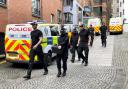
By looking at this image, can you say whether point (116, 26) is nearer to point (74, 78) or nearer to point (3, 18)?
point (3, 18)

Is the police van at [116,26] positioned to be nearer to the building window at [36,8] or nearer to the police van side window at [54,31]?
the building window at [36,8]

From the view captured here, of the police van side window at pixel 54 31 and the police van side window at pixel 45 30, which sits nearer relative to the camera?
the police van side window at pixel 45 30

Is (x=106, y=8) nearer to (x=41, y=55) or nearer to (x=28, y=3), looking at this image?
(x=28, y=3)

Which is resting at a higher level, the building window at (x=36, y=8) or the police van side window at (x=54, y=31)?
the building window at (x=36, y=8)

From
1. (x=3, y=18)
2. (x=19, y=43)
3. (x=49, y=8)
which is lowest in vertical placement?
(x=19, y=43)

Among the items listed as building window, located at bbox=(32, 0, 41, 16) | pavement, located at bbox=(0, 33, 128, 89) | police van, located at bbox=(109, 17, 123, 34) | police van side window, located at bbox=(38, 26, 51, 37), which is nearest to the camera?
pavement, located at bbox=(0, 33, 128, 89)

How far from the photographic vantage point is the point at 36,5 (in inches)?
967

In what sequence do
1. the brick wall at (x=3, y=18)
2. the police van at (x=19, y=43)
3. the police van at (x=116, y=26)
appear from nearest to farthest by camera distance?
the police van at (x=19, y=43) < the brick wall at (x=3, y=18) < the police van at (x=116, y=26)

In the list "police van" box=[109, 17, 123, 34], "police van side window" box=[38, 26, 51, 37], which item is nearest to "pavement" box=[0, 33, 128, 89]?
"police van side window" box=[38, 26, 51, 37]

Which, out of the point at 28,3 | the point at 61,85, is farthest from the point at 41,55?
the point at 28,3

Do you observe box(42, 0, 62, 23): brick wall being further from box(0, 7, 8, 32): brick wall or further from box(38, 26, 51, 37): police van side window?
box(38, 26, 51, 37): police van side window

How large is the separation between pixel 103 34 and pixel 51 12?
7.80m

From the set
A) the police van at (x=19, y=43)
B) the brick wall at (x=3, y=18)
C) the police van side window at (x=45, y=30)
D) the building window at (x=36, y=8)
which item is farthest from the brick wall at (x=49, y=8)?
the police van at (x=19, y=43)

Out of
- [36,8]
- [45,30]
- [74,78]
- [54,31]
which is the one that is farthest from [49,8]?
[74,78]
